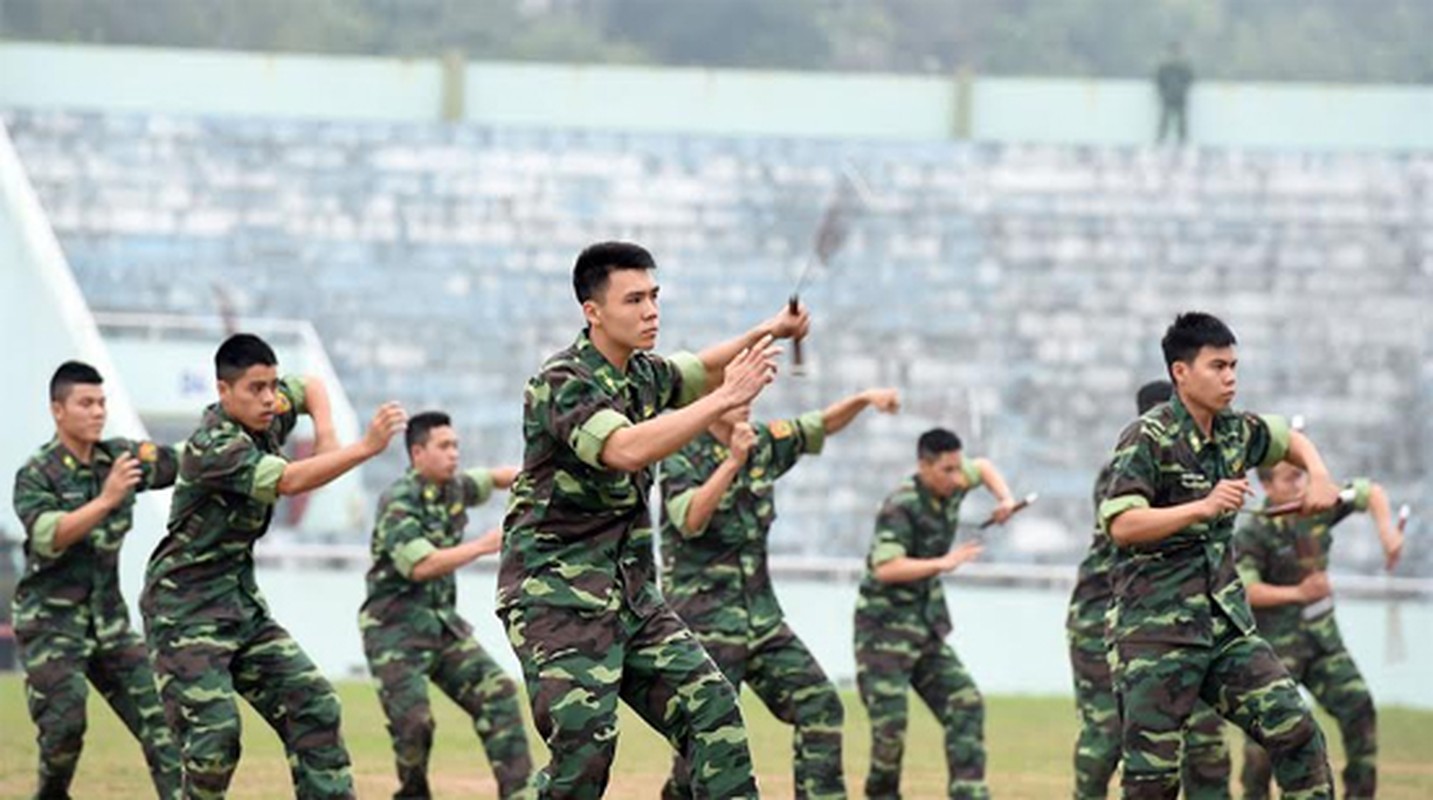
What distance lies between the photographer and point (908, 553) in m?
14.7

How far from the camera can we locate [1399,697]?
2683cm

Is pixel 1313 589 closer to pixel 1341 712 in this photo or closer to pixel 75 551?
pixel 1341 712

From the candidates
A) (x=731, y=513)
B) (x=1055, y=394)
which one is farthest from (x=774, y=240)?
(x=731, y=513)

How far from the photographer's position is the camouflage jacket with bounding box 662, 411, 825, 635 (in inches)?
507

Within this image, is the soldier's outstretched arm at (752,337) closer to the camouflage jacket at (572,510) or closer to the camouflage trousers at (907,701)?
the camouflage jacket at (572,510)

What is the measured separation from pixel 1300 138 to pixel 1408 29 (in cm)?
379

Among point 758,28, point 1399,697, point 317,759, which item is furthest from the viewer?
point 758,28

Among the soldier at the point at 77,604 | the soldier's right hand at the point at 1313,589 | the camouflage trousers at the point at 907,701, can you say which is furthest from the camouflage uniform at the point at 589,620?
the soldier's right hand at the point at 1313,589

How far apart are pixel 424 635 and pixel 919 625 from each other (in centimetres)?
246

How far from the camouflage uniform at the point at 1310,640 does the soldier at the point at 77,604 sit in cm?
506

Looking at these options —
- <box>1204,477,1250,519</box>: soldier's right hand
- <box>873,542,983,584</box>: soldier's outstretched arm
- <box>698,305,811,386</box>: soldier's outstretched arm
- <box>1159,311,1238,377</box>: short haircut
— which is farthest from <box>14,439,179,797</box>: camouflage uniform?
<box>1204,477,1250,519</box>: soldier's right hand

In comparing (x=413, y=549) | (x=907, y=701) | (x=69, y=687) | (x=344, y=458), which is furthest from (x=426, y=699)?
(x=344, y=458)

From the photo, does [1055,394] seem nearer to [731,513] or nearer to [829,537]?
[829,537]

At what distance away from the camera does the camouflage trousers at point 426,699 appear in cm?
1362
